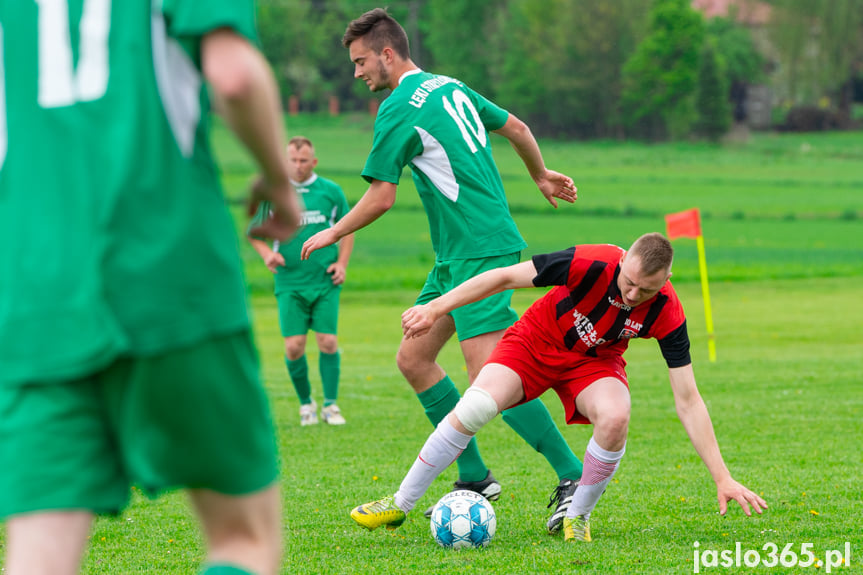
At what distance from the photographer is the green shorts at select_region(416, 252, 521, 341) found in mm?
5352

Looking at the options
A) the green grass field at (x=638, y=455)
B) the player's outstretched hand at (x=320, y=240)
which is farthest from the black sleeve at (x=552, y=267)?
the green grass field at (x=638, y=455)

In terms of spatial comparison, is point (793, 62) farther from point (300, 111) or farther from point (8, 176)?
point (8, 176)

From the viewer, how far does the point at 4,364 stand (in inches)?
77.2

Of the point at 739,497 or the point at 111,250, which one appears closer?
the point at 111,250

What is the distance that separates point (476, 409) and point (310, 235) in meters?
5.07

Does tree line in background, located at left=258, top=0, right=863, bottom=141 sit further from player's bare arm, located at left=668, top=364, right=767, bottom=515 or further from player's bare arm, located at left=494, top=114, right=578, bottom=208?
player's bare arm, located at left=668, top=364, right=767, bottom=515

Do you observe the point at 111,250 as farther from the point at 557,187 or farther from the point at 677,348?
the point at 557,187

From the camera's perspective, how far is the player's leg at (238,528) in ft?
7.08

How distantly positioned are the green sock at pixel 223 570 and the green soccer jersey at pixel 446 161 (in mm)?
3290

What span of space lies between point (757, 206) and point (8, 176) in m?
50.4

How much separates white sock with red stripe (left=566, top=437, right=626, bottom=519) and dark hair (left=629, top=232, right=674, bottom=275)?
0.87 metres

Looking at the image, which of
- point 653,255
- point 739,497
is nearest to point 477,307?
point 653,255

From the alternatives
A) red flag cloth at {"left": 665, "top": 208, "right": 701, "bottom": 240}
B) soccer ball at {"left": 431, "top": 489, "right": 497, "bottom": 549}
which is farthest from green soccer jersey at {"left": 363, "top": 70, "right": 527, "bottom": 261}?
red flag cloth at {"left": 665, "top": 208, "right": 701, "bottom": 240}

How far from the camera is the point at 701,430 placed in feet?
15.3
